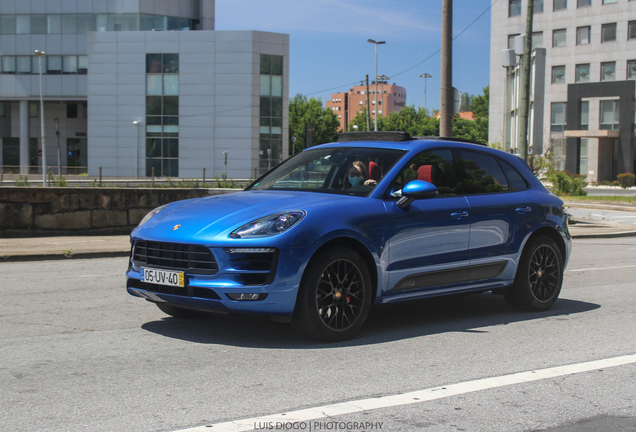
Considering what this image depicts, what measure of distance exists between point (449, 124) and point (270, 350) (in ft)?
35.0

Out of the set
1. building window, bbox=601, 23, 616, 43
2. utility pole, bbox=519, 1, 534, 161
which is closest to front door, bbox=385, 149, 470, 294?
utility pole, bbox=519, 1, 534, 161

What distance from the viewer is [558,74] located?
233 feet

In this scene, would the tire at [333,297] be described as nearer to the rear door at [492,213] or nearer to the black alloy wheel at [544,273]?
the rear door at [492,213]

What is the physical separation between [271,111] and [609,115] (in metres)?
28.0

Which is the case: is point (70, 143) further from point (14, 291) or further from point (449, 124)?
point (14, 291)

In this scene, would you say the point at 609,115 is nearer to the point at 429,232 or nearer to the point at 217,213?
the point at 429,232

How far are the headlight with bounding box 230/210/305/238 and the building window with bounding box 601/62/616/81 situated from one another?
2703 inches

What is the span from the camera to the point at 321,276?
18.1ft

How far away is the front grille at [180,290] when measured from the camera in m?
5.33

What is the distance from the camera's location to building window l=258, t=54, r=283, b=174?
2399 inches

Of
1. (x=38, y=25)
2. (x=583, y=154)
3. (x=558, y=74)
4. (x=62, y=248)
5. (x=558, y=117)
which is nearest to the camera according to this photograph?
(x=62, y=248)

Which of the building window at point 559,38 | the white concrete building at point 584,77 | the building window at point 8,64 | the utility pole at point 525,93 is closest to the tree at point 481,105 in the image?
the white concrete building at point 584,77

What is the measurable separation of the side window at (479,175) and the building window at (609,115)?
5769cm

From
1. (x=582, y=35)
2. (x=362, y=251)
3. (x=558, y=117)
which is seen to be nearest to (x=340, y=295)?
(x=362, y=251)
